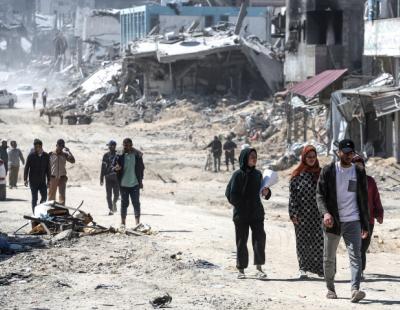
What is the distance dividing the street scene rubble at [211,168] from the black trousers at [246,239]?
0.02m

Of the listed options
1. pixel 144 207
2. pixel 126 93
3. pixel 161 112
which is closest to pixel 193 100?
pixel 161 112

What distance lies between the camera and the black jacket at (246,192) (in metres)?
11.0

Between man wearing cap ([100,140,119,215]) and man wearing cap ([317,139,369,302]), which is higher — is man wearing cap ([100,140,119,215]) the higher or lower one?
the lower one

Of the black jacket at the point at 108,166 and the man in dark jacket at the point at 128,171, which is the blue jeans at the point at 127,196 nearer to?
the man in dark jacket at the point at 128,171

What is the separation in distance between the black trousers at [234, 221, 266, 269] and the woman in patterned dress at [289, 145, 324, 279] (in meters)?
0.40

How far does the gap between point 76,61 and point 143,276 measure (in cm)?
7805

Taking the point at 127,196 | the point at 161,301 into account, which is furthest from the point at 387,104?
the point at 161,301

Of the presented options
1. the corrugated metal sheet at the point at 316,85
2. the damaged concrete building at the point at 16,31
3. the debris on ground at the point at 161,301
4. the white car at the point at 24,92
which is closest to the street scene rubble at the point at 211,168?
the debris on ground at the point at 161,301

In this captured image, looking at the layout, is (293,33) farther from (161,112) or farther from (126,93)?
(126,93)

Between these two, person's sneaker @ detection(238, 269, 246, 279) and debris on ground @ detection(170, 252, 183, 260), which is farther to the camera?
debris on ground @ detection(170, 252, 183, 260)

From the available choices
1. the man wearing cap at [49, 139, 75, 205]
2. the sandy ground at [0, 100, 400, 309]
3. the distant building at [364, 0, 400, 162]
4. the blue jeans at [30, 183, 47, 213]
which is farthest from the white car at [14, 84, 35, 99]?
the blue jeans at [30, 183, 47, 213]

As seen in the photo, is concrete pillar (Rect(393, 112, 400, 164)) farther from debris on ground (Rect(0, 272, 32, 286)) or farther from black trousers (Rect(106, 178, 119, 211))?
debris on ground (Rect(0, 272, 32, 286))

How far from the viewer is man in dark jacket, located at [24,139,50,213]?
53.8 feet

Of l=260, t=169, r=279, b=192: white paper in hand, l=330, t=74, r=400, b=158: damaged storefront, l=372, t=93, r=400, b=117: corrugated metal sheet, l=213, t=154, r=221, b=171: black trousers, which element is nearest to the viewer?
l=260, t=169, r=279, b=192: white paper in hand
